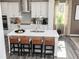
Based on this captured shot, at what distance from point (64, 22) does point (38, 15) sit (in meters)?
2.00

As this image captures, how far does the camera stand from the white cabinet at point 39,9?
7.43 metres

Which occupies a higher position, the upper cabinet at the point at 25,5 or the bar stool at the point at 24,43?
the upper cabinet at the point at 25,5

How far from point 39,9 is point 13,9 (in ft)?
5.45

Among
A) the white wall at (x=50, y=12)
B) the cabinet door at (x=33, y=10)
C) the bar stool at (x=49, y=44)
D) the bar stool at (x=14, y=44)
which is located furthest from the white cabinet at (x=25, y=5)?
the bar stool at (x=49, y=44)

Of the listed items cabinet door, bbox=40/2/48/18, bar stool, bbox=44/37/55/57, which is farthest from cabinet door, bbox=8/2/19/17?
bar stool, bbox=44/37/55/57

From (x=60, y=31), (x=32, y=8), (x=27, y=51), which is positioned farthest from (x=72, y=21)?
(x=27, y=51)

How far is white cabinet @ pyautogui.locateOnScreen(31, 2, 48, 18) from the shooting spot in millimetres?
7426

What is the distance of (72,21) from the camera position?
317 inches

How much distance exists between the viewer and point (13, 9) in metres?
7.64

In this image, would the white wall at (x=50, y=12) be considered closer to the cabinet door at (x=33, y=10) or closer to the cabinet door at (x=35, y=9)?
the cabinet door at (x=35, y=9)

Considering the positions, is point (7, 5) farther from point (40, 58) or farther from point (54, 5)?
point (40, 58)

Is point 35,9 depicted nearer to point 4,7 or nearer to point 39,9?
point 39,9

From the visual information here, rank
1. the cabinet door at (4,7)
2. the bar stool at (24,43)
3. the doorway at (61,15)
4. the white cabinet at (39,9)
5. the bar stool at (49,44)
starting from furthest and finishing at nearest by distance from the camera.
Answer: the doorway at (61,15) → the cabinet door at (4,7) → the white cabinet at (39,9) → the bar stool at (24,43) → the bar stool at (49,44)

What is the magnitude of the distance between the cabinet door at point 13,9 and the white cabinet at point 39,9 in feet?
3.20
